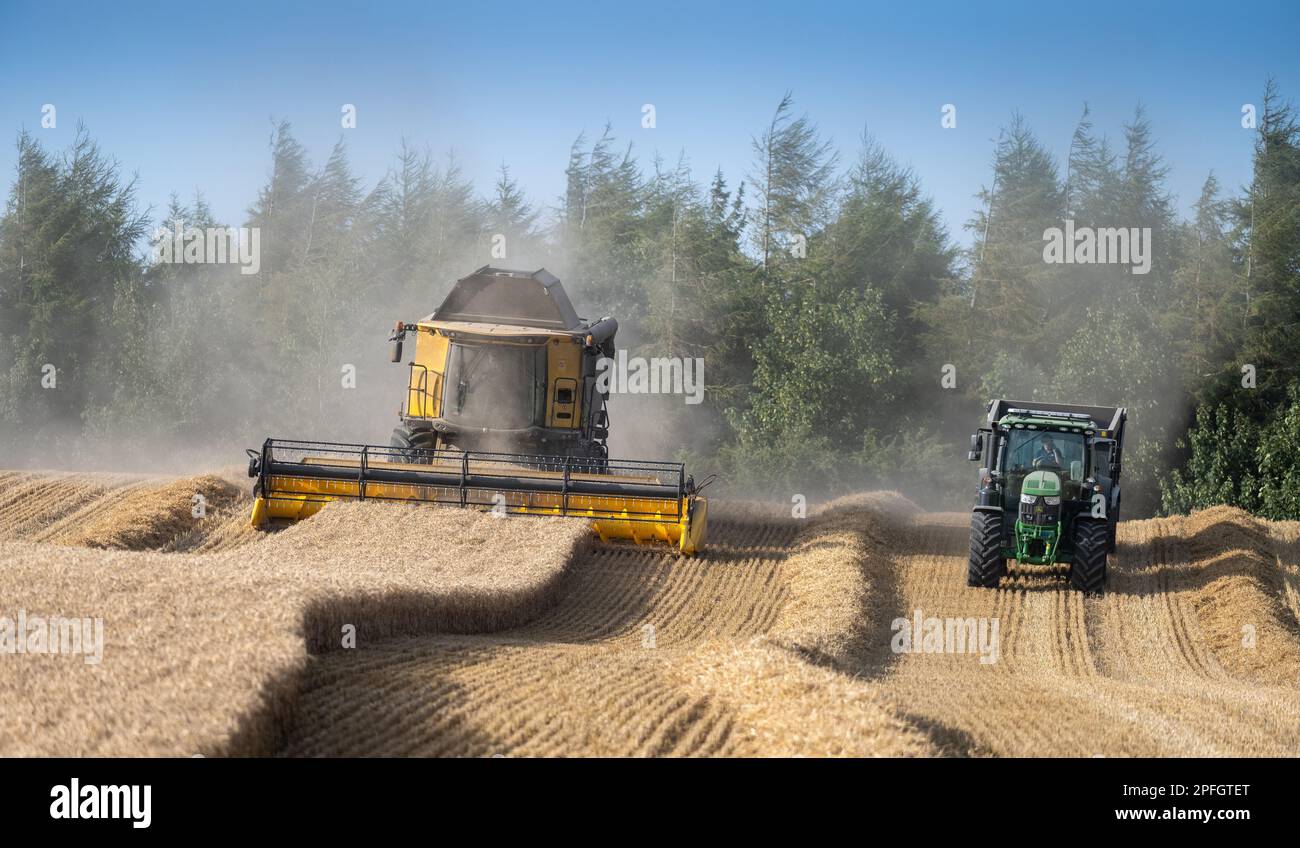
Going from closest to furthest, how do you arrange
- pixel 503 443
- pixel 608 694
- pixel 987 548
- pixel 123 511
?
pixel 608 694 → pixel 987 548 → pixel 123 511 → pixel 503 443

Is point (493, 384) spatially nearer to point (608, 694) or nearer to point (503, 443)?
point (503, 443)

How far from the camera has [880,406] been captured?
33281 mm

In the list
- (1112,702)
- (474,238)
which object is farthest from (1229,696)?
(474,238)

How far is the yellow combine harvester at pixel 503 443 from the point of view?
15594 millimetres

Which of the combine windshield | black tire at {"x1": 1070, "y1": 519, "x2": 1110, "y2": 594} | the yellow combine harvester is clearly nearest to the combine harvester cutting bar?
the yellow combine harvester

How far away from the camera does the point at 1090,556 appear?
50.1 feet

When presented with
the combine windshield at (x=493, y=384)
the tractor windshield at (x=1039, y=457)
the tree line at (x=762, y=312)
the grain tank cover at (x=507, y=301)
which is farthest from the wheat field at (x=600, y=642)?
the tree line at (x=762, y=312)

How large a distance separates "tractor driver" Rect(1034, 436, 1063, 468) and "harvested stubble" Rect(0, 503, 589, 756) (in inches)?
211

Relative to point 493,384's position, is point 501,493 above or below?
below

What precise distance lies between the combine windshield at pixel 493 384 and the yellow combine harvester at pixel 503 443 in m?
0.01

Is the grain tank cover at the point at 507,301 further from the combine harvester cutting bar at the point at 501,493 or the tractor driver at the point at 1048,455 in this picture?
the tractor driver at the point at 1048,455

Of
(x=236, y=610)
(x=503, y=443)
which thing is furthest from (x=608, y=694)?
(x=503, y=443)

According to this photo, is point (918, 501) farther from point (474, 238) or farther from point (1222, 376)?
point (474, 238)

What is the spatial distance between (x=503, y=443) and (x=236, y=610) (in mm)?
8861
